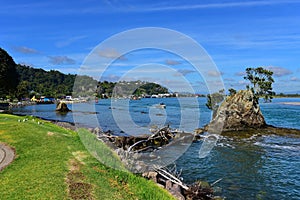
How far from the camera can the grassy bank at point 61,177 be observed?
8.97m

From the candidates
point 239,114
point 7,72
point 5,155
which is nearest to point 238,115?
point 239,114

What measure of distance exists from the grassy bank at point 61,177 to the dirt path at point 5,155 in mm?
262

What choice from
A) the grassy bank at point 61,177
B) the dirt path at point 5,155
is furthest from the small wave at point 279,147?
the dirt path at point 5,155

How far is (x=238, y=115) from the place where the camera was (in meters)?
42.8

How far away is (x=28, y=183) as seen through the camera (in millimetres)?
9305

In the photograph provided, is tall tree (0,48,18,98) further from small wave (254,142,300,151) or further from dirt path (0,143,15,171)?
small wave (254,142,300,151)

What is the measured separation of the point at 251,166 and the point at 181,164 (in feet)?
18.3

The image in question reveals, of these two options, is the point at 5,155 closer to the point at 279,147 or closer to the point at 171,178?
the point at 171,178

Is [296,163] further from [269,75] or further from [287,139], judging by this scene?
[269,75]

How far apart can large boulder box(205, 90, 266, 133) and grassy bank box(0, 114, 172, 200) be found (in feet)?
99.5

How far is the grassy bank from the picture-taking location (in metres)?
8.97

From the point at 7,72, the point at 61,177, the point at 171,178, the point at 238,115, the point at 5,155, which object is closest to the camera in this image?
the point at 61,177

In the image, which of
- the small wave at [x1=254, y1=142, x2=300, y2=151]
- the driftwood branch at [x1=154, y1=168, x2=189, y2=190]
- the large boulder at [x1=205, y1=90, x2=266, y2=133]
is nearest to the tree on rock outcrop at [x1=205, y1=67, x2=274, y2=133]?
the large boulder at [x1=205, y1=90, x2=266, y2=133]

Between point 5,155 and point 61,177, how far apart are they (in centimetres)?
395
